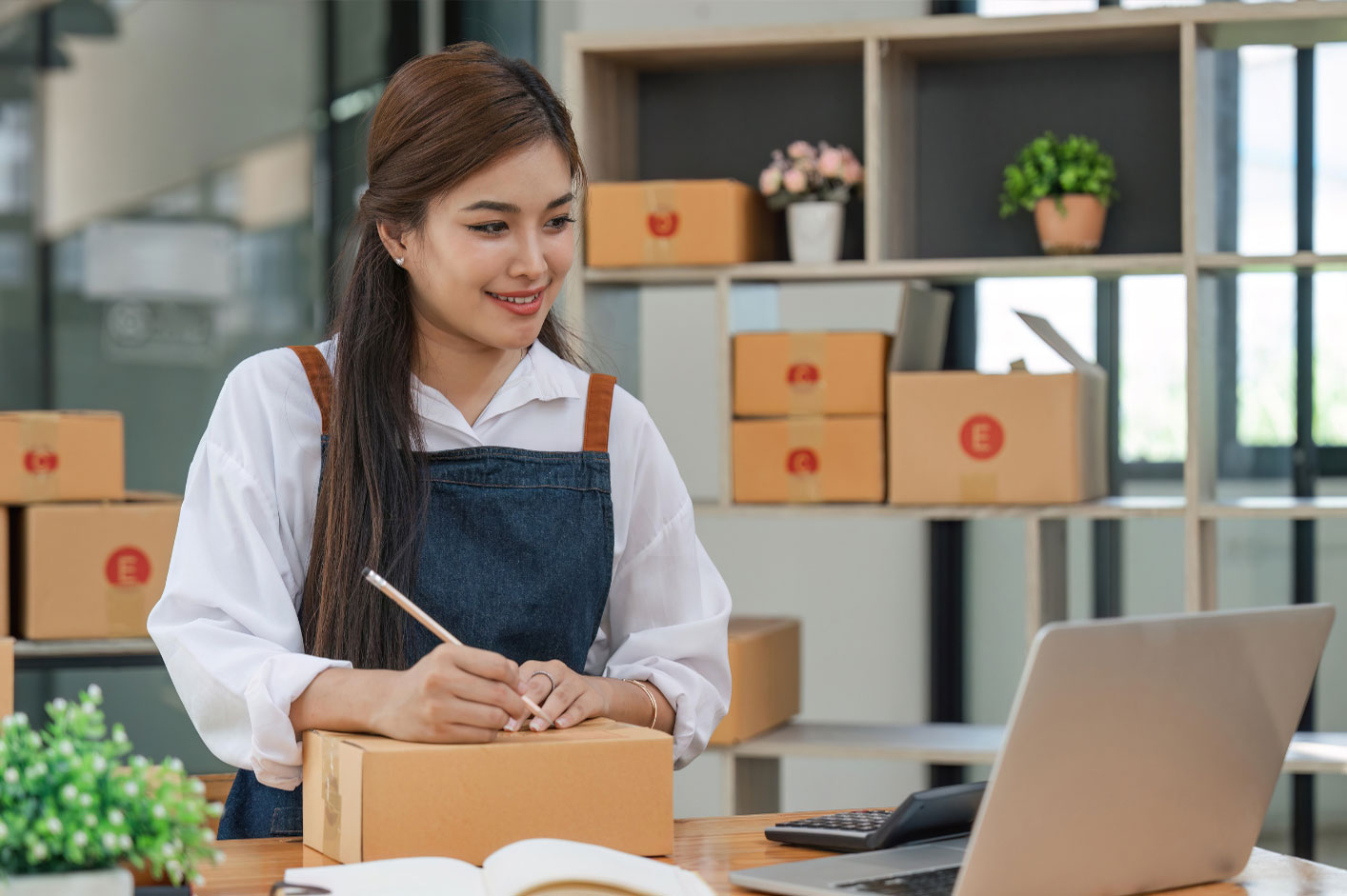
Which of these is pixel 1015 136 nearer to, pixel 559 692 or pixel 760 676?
pixel 760 676

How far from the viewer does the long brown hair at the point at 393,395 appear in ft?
4.86

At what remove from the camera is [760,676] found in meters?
2.96

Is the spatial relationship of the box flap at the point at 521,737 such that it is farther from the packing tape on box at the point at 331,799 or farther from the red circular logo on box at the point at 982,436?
the red circular logo on box at the point at 982,436

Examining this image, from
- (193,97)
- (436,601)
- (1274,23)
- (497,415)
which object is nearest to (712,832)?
(436,601)

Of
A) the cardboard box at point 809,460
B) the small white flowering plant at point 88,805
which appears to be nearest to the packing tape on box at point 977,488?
the cardboard box at point 809,460

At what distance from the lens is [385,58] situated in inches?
157

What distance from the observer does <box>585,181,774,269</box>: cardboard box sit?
299 cm

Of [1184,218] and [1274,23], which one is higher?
[1274,23]

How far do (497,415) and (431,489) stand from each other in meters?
A: 0.12

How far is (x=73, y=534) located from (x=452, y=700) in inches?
72.9

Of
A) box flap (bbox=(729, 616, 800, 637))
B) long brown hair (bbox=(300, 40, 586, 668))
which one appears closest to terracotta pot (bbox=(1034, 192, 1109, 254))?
box flap (bbox=(729, 616, 800, 637))

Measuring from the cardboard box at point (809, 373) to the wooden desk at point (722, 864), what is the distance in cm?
167

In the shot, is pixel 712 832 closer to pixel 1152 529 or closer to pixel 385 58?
pixel 1152 529

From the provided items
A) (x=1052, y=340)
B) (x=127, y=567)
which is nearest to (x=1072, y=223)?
(x=1052, y=340)
